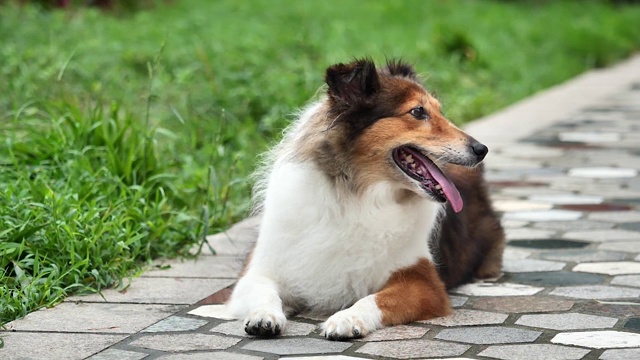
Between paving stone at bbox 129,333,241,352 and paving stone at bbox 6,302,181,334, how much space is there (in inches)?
6.1

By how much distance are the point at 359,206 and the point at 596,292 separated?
1.27 m

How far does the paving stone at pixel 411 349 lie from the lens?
4055 millimetres

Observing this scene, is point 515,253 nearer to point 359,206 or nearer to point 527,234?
point 527,234

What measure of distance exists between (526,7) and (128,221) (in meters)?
16.9

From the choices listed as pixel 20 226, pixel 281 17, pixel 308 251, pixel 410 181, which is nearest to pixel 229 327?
pixel 308 251

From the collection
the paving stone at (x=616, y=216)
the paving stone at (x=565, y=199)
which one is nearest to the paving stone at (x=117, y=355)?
the paving stone at (x=616, y=216)

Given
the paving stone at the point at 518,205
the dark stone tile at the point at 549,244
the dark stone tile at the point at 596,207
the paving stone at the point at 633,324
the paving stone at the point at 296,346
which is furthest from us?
the paving stone at the point at 518,205

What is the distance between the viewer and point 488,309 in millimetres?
4793

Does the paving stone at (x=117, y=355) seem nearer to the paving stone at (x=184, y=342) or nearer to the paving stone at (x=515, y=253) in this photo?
the paving stone at (x=184, y=342)

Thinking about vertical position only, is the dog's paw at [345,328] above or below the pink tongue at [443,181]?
below

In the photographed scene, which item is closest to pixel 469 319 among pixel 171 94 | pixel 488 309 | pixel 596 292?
pixel 488 309

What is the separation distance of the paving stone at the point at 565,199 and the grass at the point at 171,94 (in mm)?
1487

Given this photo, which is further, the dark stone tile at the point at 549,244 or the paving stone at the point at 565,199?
the paving stone at the point at 565,199

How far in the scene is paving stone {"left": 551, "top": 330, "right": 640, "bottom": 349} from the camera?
413cm
